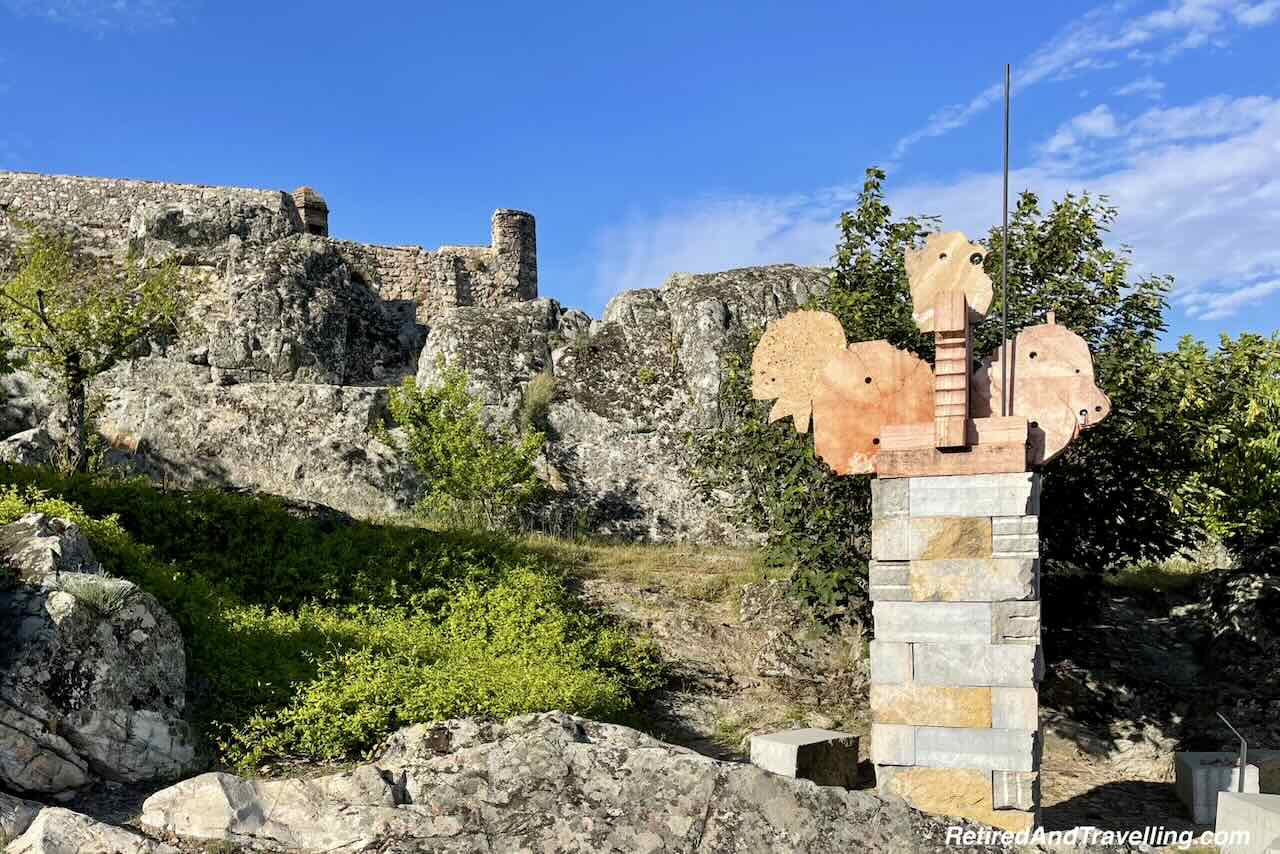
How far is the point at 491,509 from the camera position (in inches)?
569

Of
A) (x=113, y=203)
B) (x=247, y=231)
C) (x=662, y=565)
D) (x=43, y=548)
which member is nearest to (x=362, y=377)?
(x=247, y=231)

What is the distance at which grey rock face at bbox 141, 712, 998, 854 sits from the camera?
16.8 ft

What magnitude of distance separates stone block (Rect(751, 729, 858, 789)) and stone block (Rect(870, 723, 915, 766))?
105 cm

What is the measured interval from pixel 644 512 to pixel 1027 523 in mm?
10008

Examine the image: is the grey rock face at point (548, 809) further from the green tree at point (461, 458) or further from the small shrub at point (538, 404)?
the small shrub at point (538, 404)

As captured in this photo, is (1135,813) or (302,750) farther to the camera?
(1135,813)

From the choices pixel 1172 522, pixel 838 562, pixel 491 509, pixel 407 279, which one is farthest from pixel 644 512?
pixel 407 279

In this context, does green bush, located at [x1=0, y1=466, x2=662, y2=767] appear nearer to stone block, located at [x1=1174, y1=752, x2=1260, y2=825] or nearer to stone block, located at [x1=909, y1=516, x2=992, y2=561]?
stone block, located at [x1=909, y1=516, x2=992, y2=561]

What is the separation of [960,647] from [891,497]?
2.95ft

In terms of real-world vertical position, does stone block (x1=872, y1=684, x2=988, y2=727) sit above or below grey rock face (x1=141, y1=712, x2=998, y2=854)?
above

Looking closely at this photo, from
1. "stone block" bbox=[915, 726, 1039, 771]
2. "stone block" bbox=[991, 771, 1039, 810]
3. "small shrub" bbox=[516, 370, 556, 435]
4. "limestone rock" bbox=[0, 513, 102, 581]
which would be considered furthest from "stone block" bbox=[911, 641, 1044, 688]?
"small shrub" bbox=[516, 370, 556, 435]

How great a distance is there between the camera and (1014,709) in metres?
5.79

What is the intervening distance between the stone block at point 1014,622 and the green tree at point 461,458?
8.99m

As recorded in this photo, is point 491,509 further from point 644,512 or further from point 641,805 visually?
point 641,805
